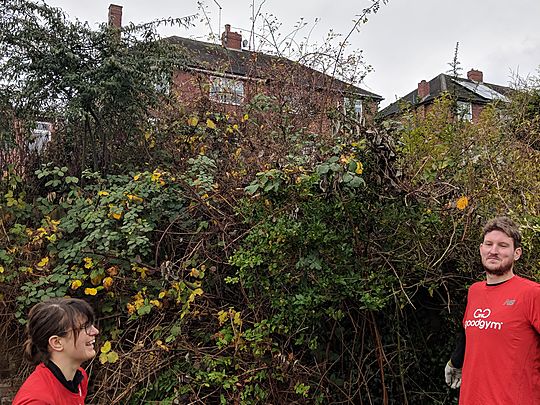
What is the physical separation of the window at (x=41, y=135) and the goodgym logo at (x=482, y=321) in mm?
5331

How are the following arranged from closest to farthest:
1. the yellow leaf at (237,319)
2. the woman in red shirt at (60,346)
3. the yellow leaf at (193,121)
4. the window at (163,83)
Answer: the woman in red shirt at (60,346) < the yellow leaf at (237,319) < the yellow leaf at (193,121) < the window at (163,83)

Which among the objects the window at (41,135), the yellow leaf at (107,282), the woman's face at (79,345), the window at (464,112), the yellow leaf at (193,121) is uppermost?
the window at (464,112)

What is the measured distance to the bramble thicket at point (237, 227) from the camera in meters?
3.95

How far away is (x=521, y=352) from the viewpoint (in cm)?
300

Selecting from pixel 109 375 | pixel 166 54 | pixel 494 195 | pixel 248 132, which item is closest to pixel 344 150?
pixel 494 195

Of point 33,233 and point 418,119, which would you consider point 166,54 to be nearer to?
point 33,233

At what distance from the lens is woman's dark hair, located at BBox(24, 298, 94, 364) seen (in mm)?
2611

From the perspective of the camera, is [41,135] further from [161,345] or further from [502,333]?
[502,333]

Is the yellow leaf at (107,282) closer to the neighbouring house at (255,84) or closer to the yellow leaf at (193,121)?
the yellow leaf at (193,121)

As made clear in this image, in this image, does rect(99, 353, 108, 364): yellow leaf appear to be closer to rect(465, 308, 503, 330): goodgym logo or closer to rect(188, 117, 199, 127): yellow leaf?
rect(188, 117, 199, 127): yellow leaf

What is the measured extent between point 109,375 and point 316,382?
74.8 inches

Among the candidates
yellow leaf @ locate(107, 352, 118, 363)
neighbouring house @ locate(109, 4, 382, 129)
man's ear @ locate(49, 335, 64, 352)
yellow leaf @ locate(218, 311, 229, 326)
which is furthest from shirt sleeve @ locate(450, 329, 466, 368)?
neighbouring house @ locate(109, 4, 382, 129)

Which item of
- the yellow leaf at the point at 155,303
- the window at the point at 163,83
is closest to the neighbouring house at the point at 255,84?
the window at the point at 163,83

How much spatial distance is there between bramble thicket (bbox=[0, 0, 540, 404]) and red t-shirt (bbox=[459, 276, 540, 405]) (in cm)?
78
